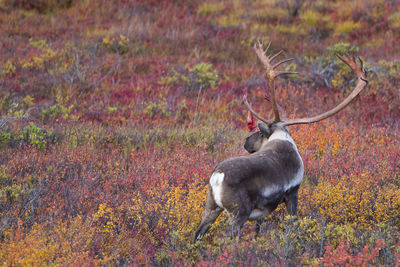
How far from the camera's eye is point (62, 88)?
10.4m

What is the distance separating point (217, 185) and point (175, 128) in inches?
186

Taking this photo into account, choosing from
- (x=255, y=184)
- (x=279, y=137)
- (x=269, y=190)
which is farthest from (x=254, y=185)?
(x=279, y=137)

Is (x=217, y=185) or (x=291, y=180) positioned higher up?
(x=217, y=185)

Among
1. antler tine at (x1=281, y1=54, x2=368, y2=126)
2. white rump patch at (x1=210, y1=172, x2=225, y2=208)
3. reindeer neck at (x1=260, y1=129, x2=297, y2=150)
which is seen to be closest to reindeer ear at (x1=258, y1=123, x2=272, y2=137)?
reindeer neck at (x1=260, y1=129, x2=297, y2=150)

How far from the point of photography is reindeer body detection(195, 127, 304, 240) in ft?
12.4

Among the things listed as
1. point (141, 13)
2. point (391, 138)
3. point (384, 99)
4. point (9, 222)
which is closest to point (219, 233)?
point (9, 222)

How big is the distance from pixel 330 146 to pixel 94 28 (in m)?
9.98

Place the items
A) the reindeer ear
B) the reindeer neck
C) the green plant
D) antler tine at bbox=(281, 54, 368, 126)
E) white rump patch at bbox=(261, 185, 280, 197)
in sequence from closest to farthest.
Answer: white rump patch at bbox=(261, 185, 280, 197), the reindeer neck, the reindeer ear, antler tine at bbox=(281, 54, 368, 126), the green plant

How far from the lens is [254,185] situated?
3857 millimetres

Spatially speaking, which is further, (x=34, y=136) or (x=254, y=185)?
(x=34, y=136)

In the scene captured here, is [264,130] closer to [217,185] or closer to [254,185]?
[254,185]

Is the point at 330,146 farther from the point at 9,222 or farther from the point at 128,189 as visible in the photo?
the point at 9,222

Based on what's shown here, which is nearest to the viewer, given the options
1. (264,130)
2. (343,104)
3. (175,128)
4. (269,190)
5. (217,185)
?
(217,185)

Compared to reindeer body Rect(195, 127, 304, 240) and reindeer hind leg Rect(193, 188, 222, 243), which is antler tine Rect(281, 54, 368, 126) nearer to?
reindeer body Rect(195, 127, 304, 240)
